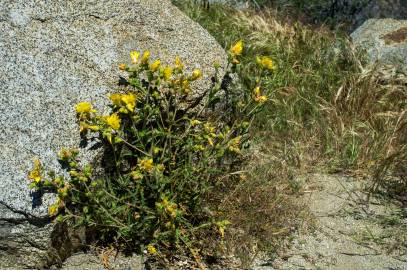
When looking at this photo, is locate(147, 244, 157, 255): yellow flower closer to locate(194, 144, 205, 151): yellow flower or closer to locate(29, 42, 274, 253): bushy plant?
locate(29, 42, 274, 253): bushy plant

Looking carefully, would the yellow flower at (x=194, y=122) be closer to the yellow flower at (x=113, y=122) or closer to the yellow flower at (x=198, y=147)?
the yellow flower at (x=198, y=147)

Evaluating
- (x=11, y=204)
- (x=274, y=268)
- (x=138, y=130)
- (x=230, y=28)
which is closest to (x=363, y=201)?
(x=274, y=268)

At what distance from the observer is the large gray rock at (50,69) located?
119 inches

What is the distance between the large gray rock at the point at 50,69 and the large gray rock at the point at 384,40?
1913 millimetres

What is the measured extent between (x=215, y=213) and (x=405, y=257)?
106 cm

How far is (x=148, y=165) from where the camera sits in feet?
10.1

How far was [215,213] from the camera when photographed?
3.43 metres

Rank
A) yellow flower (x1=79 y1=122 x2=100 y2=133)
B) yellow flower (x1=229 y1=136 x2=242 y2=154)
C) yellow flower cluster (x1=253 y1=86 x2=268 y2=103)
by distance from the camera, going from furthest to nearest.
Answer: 1. yellow flower cluster (x1=253 y1=86 x2=268 y2=103)
2. yellow flower (x1=229 y1=136 x2=242 y2=154)
3. yellow flower (x1=79 y1=122 x2=100 y2=133)

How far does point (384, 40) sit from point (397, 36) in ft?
0.38

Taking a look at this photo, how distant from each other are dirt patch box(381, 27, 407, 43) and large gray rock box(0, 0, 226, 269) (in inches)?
85.4

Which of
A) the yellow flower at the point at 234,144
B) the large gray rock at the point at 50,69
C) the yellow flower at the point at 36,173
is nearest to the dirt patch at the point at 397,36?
the large gray rock at the point at 50,69

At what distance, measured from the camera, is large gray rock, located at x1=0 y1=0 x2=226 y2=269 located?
303 cm

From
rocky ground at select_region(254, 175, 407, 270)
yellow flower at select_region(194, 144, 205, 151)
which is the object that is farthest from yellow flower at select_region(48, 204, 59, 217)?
rocky ground at select_region(254, 175, 407, 270)

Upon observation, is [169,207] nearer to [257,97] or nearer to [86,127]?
[86,127]
